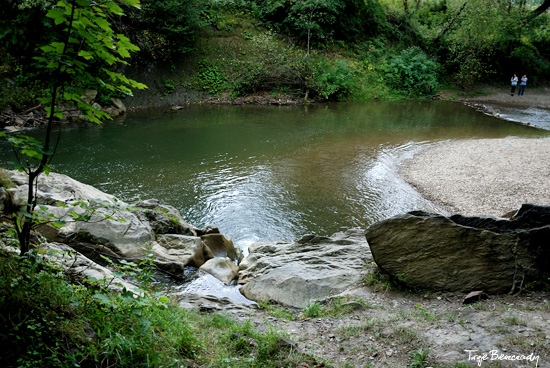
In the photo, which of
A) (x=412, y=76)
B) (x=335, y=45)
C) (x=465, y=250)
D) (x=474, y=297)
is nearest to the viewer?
(x=474, y=297)

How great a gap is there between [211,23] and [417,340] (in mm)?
30233

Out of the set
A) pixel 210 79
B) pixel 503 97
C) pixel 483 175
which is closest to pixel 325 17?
pixel 210 79

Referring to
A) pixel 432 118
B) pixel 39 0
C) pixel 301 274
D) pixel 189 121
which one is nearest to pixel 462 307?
pixel 301 274

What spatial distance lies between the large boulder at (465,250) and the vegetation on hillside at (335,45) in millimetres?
21978

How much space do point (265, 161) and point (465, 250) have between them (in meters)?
10.0

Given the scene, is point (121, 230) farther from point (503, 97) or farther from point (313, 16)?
point (503, 97)

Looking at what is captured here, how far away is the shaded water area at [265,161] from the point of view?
10.3 metres

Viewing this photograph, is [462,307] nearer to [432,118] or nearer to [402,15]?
[432,118]

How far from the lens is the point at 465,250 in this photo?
17.3 feet

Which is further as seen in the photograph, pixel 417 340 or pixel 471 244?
pixel 471 244

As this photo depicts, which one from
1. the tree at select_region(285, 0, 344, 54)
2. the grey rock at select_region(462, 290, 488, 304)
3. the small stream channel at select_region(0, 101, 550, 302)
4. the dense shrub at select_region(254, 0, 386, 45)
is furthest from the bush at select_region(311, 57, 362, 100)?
the grey rock at select_region(462, 290, 488, 304)

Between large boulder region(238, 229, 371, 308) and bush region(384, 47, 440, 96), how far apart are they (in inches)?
1067

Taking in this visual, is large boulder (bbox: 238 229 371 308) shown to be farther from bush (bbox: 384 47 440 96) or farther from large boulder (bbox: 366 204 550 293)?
bush (bbox: 384 47 440 96)

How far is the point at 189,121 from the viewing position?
21000 mm
